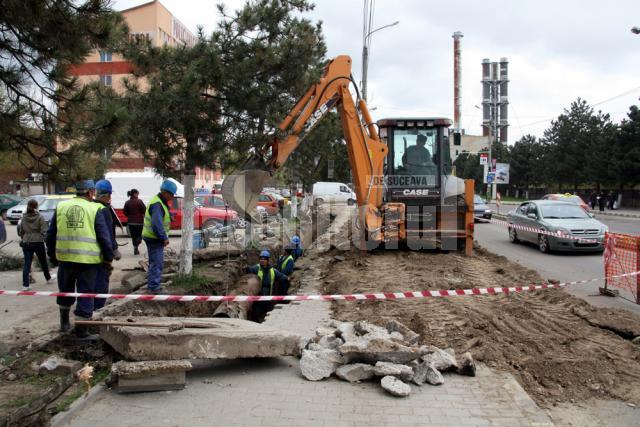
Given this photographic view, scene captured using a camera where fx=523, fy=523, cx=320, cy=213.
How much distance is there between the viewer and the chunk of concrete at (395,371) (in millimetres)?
4773

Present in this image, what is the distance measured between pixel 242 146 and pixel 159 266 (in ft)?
8.03

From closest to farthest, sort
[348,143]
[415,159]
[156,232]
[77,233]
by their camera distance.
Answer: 1. [77,233]
2. [156,232]
3. [348,143]
4. [415,159]

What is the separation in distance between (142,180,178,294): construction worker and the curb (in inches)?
135

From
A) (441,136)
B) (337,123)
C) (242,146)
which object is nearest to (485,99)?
(337,123)

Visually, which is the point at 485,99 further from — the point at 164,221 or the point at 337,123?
the point at 164,221

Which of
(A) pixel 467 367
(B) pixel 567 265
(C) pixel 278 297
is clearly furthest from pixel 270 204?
(A) pixel 467 367

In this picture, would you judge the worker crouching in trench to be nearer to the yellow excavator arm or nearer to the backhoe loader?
the yellow excavator arm

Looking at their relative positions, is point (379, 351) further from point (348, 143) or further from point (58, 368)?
point (348, 143)

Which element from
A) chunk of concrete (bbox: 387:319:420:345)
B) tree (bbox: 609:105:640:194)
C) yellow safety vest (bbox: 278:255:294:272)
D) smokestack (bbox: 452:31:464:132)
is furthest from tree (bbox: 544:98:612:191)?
chunk of concrete (bbox: 387:319:420:345)

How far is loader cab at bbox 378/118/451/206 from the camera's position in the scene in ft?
42.1

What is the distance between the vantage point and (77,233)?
5.81 meters

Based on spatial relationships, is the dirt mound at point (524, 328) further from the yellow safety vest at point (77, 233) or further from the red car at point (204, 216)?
the red car at point (204, 216)

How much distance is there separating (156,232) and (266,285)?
312 cm

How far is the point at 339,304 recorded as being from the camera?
8.15m
